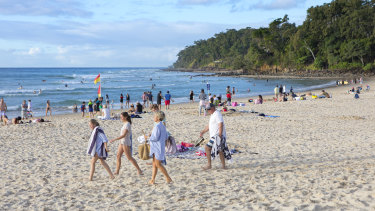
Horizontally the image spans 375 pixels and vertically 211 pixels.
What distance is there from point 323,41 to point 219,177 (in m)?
73.3

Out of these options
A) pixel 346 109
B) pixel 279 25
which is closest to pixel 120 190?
pixel 346 109

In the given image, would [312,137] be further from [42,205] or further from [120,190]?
[42,205]

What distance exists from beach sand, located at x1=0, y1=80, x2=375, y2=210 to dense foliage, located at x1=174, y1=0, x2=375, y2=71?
197ft

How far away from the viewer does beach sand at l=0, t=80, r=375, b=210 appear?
5.25m

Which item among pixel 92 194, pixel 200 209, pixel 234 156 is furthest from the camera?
pixel 234 156

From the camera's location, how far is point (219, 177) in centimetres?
664

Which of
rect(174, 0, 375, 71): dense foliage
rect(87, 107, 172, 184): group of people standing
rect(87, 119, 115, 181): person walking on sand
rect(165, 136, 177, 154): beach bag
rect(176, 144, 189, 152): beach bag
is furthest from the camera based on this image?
rect(174, 0, 375, 71): dense foliage

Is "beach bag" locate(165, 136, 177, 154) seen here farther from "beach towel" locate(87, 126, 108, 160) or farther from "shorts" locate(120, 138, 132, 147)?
"beach towel" locate(87, 126, 108, 160)

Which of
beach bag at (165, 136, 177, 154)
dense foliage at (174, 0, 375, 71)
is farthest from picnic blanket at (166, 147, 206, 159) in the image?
dense foliage at (174, 0, 375, 71)

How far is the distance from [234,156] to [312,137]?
12.3ft

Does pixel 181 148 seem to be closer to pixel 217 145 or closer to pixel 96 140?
pixel 217 145

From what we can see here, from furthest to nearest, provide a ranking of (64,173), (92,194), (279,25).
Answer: (279,25) < (64,173) < (92,194)

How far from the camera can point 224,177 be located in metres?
6.63

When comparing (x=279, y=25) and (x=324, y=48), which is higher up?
(x=279, y=25)
